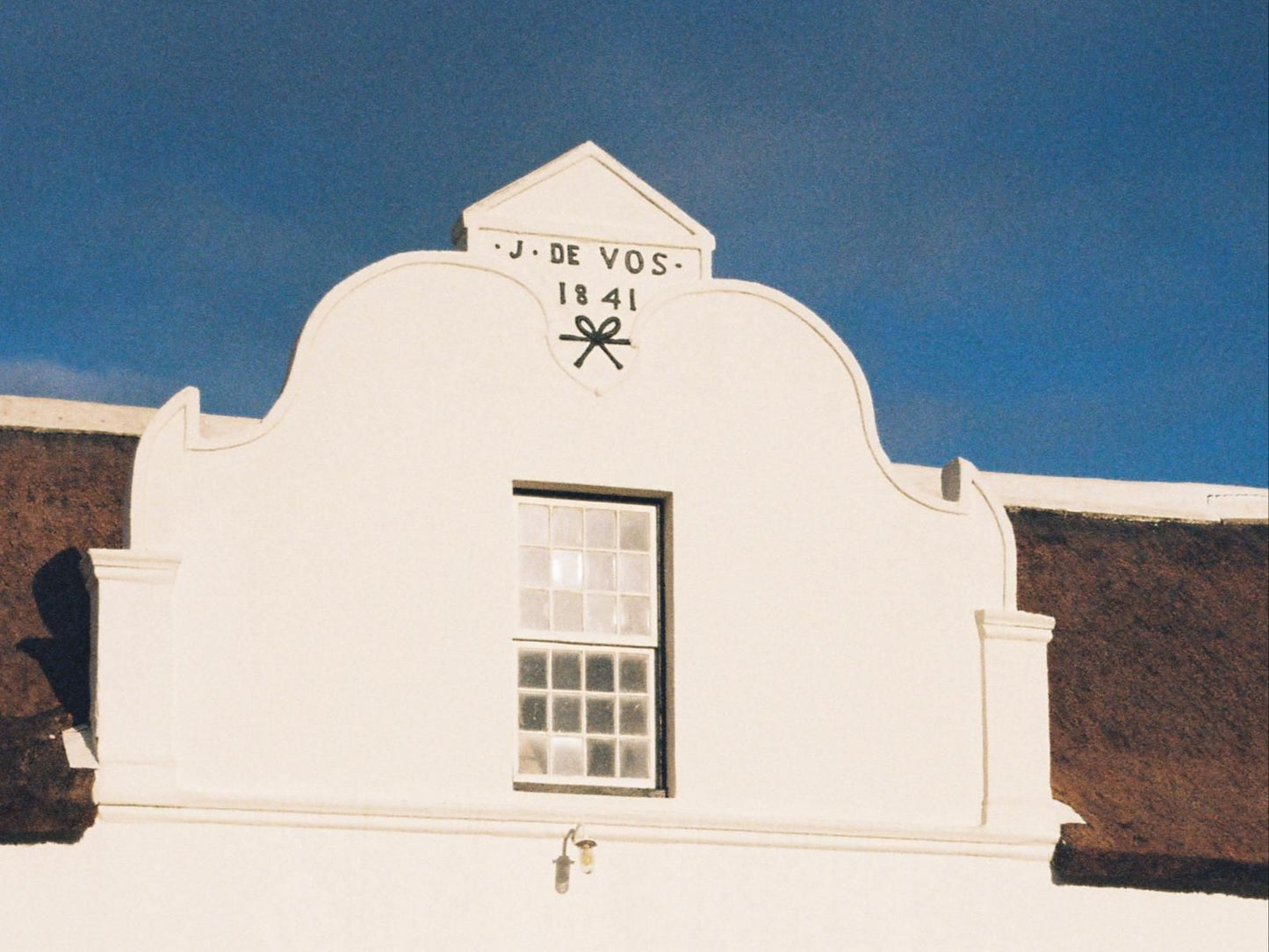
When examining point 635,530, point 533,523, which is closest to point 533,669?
point 533,523

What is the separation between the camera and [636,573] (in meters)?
15.8

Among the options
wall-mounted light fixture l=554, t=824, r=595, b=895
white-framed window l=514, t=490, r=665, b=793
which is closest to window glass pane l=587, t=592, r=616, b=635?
white-framed window l=514, t=490, r=665, b=793

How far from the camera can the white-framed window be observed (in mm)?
15367

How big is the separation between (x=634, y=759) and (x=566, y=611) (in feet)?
3.27

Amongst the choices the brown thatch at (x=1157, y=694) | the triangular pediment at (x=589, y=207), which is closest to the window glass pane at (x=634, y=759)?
the brown thatch at (x=1157, y=694)

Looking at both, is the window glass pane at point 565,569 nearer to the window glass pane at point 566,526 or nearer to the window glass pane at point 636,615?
the window glass pane at point 566,526

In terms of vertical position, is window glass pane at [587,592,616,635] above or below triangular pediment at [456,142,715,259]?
below

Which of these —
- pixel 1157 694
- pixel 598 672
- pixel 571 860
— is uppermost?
pixel 598 672

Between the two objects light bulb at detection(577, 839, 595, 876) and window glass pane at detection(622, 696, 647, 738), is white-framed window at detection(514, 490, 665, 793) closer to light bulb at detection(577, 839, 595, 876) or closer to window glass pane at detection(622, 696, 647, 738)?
window glass pane at detection(622, 696, 647, 738)

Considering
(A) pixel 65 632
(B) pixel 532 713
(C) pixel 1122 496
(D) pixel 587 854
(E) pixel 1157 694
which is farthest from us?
(C) pixel 1122 496

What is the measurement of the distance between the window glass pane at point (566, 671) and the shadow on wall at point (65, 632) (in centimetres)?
280

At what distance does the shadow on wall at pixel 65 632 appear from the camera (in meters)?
14.9

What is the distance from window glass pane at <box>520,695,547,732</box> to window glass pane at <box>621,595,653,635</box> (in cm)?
73

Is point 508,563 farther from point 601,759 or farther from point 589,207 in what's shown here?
point 589,207
